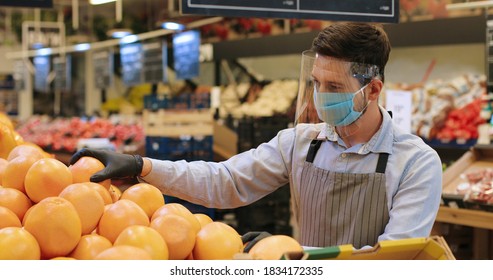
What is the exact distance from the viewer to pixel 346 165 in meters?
2.53

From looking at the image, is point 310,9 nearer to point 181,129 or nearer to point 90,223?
point 90,223

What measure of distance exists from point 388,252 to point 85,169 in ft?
3.67

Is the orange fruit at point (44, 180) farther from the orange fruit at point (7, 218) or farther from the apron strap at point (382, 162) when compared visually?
the apron strap at point (382, 162)

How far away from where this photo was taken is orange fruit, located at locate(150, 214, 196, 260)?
6.05 ft

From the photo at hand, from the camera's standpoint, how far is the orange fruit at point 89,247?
179 centimetres

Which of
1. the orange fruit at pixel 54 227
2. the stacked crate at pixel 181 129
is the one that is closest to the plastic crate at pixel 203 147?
the stacked crate at pixel 181 129

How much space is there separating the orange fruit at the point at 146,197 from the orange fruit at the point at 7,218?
36 centimetres

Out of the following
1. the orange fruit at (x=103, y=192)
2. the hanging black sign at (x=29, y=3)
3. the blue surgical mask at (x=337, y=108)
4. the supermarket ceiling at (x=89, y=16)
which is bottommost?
the orange fruit at (x=103, y=192)

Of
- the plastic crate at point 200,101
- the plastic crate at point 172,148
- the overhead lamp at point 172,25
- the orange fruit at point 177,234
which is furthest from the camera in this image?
the overhead lamp at point 172,25

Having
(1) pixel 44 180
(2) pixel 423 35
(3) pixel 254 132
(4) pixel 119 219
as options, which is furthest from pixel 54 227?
(2) pixel 423 35

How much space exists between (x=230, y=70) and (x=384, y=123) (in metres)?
11.0

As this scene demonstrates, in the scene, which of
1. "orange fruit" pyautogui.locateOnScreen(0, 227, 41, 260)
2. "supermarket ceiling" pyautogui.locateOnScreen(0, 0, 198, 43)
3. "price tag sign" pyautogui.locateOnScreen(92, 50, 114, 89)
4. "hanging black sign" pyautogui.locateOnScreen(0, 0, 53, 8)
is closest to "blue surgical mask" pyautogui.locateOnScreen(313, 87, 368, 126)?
"orange fruit" pyautogui.locateOnScreen(0, 227, 41, 260)

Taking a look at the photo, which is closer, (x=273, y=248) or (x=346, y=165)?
(x=273, y=248)
